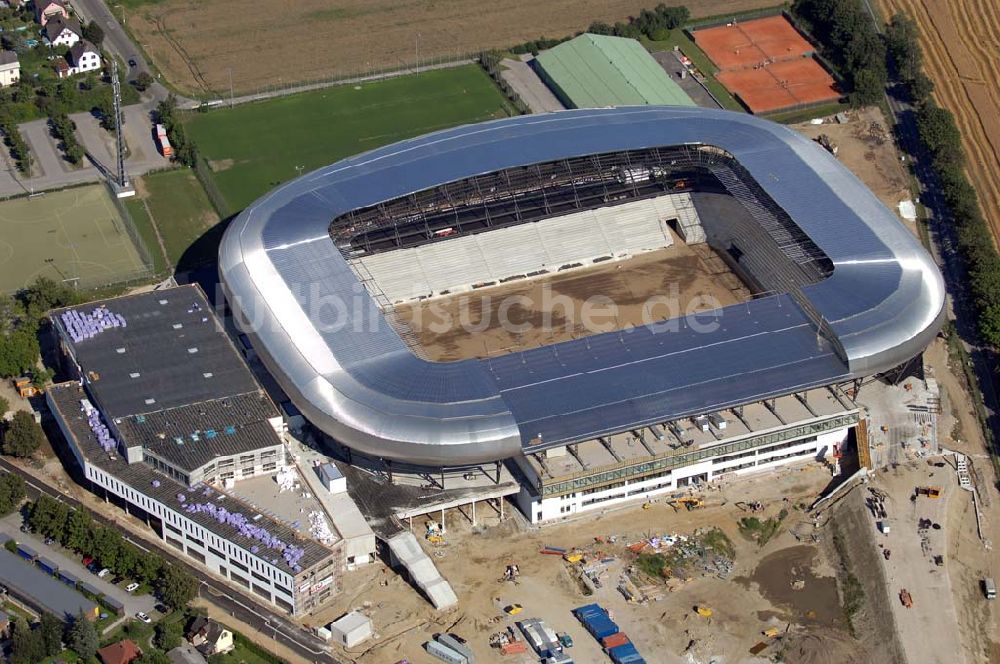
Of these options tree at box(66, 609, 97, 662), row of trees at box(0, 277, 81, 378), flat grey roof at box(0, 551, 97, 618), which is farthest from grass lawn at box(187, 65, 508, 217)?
tree at box(66, 609, 97, 662)

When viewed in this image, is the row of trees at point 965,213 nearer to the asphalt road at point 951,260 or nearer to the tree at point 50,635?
the asphalt road at point 951,260

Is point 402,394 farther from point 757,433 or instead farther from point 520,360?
point 757,433

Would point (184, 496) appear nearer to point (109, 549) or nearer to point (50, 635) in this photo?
point (109, 549)

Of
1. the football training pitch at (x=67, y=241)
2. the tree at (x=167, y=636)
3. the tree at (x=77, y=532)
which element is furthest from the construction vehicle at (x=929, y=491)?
the football training pitch at (x=67, y=241)

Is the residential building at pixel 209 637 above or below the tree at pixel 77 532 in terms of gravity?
below

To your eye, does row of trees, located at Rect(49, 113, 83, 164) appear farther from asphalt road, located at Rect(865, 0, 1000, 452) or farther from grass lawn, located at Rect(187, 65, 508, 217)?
asphalt road, located at Rect(865, 0, 1000, 452)
